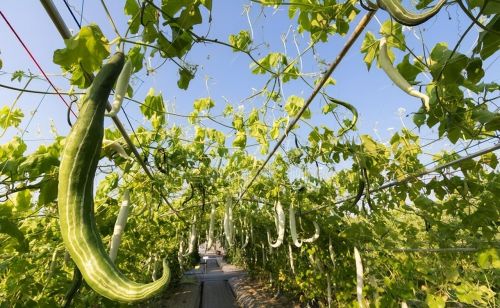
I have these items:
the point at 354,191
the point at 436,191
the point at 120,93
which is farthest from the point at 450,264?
the point at 120,93

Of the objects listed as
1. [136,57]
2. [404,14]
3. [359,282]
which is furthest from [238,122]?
[404,14]

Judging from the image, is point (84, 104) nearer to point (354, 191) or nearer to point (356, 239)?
point (356, 239)

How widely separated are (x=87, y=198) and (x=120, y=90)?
1.28 feet

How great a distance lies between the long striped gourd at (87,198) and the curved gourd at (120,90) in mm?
50

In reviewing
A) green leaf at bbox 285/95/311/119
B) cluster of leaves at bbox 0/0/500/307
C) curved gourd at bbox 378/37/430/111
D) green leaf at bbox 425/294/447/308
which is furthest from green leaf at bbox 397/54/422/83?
green leaf at bbox 425/294/447/308

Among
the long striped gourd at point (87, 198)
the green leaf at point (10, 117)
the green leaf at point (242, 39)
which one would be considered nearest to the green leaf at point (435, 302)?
the green leaf at point (242, 39)

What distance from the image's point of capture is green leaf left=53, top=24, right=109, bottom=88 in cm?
119

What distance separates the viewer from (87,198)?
1.03 metres

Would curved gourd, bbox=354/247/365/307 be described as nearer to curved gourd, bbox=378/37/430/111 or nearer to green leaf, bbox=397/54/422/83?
green leaf, bbox=397/54/422/83

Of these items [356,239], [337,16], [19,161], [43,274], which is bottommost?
[43,274]

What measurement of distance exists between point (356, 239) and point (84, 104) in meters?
4.17

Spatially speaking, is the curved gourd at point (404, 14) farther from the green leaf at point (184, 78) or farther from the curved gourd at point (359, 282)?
the curved gourd at point (359, 282)

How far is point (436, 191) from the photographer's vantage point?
3500mm

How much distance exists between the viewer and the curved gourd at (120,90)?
43.8 inches
